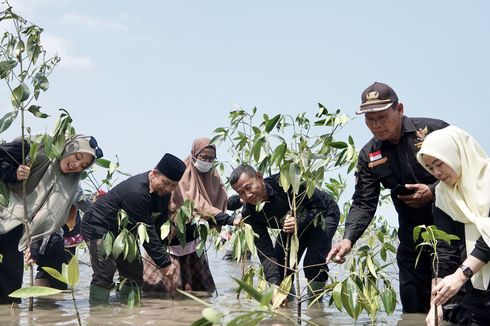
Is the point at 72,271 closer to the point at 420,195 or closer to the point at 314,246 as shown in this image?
the point at 420,195

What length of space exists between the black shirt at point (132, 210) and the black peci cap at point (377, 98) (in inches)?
79.1

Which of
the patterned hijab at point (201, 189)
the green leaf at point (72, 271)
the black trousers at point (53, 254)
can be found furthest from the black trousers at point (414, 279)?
the black trousers at point (53, 254)

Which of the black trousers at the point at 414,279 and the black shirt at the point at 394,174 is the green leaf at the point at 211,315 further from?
the black trousers at the point at 414,279

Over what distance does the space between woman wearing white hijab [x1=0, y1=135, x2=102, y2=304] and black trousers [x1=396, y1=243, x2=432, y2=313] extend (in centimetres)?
237

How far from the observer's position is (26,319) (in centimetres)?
436

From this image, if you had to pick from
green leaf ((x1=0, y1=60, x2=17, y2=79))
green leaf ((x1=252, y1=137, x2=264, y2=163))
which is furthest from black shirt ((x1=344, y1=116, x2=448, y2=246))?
green leaf ((x1=0, y1=60, x2=17, y2=79))

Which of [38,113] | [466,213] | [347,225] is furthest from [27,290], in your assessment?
[38,113]

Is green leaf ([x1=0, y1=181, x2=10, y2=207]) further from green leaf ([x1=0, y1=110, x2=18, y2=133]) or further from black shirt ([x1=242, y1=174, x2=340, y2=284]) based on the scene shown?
black shirt ([x1=242, y1=174, x2=340, y2=284])

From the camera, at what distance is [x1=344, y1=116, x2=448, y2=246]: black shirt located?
4141mm

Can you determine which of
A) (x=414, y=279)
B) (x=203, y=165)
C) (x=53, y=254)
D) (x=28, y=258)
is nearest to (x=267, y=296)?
(x=414, y=279)

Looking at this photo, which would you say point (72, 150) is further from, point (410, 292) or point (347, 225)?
point (410, 292)

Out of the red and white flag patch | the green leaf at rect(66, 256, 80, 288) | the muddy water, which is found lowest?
the muddy water

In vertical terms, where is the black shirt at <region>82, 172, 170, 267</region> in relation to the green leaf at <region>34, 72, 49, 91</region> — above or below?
below

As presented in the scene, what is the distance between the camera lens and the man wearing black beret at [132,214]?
507 cm
